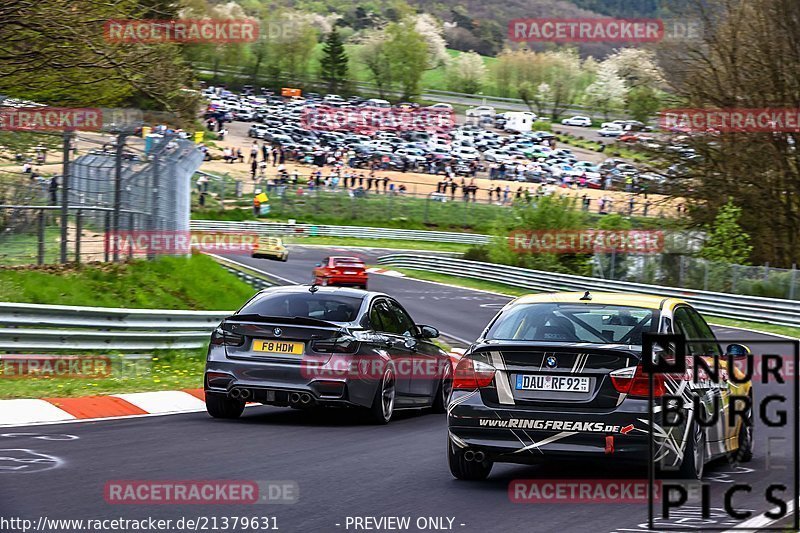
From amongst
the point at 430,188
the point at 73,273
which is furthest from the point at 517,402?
the point at 430,188

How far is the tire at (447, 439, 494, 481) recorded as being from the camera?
8922mm

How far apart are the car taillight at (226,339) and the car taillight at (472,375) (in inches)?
151

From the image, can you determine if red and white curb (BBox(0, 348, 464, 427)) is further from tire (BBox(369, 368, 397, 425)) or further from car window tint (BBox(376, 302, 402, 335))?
car window tint (BBox(376, 302, 402, 335))

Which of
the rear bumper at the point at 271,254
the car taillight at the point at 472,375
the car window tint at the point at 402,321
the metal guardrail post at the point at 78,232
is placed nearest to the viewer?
the car taillight at the point at 472,375

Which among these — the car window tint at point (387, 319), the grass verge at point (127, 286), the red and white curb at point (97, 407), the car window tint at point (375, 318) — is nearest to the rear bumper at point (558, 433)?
the red and white curb at point (97, 407)

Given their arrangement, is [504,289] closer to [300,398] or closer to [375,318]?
[375,318]

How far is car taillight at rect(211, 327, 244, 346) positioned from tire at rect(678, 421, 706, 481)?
17.1 ft

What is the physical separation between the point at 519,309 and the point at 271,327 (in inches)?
140

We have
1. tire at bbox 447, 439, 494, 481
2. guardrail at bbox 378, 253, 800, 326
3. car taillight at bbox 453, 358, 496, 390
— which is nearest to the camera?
car taillight at bbox 453, 358, 496, 390

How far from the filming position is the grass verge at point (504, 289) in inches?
1318

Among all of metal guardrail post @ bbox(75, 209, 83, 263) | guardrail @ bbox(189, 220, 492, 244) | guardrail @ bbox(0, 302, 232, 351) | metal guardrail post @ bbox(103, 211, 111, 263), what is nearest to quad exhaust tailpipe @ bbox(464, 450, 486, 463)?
guardrail @ bbox(0, 302, 232, 351)

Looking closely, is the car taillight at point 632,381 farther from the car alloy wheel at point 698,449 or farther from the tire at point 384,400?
the tire at point 384,400
